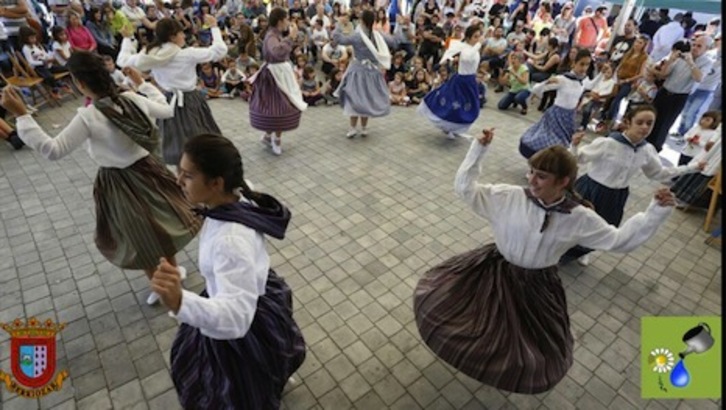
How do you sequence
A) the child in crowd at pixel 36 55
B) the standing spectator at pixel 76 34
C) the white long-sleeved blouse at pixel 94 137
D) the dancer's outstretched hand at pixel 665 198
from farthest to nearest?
the standing spectator at pixel 76 34 < the child in crowd at pixel 36 55 < the white long-sleeved blouse at pixel 94 137 < the dancer's outstretched hand at pixel 665 198

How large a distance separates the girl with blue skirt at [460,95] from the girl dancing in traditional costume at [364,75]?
2.42 feet

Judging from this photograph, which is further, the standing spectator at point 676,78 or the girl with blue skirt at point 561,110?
the standing spectator at point 676,78

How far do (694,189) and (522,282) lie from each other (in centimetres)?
380

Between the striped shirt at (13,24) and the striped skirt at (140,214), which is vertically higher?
the striped shirt at (13,24)

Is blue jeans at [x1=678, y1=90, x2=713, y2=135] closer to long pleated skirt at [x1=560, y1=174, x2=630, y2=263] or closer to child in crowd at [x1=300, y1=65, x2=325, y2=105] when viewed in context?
long pleated skirt at [x1=560, y1=174, x2=630, y2=263]

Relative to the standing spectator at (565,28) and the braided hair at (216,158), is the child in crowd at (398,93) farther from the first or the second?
the braided hair at (216,158)

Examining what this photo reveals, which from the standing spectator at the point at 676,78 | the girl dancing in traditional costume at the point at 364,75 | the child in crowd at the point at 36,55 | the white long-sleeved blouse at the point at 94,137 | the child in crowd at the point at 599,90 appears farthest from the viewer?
the child in crowd at the point at 36,55

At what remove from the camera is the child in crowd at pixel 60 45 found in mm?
6727

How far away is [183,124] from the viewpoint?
161 inches

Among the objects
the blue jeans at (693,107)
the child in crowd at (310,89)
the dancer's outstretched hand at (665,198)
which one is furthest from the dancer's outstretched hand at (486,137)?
the blue jeans at (693,107)

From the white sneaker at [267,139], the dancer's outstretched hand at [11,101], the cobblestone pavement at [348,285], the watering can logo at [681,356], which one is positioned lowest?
the cobblestone pavement at [348,285]

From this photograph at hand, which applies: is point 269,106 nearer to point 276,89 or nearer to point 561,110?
point 276,89

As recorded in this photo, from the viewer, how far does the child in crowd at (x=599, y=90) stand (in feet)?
20.2

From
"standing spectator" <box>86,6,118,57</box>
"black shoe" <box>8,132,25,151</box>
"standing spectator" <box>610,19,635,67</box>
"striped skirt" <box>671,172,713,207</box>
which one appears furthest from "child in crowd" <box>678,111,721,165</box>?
"standing spectator" <box>86,6,118,57</box>
